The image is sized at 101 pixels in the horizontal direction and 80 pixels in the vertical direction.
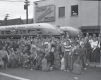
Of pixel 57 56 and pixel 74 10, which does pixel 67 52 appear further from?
pixel 74 10

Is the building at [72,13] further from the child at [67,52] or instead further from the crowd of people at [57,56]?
the child at [67,52]

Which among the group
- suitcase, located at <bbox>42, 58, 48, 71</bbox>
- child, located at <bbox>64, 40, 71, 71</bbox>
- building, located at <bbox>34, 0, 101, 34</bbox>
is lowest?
suitcase, located at <bbox>42, 58, 48, 71</bbox>

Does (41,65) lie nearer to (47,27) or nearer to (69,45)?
(69,45)

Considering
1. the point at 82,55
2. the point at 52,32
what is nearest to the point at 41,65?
the point at 82,55

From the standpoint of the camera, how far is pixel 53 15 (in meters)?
27.2

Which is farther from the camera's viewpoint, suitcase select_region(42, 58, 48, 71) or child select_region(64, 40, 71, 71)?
child select_region(64, 40, 71, 71)

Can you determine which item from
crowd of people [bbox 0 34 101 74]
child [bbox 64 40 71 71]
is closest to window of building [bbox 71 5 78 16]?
crowd of people [bbox 0 34 101 74]

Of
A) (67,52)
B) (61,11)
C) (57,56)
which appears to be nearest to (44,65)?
(57,56)

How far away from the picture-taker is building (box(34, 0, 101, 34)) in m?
22.4

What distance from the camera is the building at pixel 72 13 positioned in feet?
73.6

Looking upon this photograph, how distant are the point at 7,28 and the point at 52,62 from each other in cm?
1214

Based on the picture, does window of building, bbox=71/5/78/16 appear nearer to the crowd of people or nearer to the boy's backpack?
the crowd of people

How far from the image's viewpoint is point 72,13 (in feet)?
82.9

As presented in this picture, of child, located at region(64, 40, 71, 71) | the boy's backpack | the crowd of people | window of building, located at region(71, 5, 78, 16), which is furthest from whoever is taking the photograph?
window of building, located at region(71, 5, 78, 16)
